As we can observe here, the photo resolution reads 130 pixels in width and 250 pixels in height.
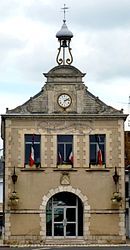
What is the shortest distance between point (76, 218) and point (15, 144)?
5179 millimetres

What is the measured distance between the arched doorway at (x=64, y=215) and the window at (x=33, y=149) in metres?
2.20

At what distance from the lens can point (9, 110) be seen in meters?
42.2

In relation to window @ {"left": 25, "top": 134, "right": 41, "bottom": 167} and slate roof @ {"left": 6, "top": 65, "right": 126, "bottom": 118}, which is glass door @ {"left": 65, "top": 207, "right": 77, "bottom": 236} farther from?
slate roof @ {"left": 6, "top": 65, "right": 126, "bottom": 118}

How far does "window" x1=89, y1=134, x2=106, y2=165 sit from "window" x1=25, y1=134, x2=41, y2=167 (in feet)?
9.35

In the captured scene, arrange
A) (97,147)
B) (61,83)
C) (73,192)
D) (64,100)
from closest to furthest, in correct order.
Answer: (73,192)
(97,147)
(61,83)
(64,100)

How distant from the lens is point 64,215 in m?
42.2

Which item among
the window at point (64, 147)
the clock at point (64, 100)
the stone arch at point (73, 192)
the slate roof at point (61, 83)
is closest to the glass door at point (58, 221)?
the stone arch at point (73, 192)

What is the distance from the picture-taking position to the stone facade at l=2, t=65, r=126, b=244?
136 feet

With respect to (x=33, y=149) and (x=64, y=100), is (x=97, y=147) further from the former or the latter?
(x=33, y=149)

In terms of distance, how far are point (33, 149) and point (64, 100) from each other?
3.15 meters

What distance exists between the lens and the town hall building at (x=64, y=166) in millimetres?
41500

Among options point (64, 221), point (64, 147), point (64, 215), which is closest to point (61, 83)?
point (64, 147)

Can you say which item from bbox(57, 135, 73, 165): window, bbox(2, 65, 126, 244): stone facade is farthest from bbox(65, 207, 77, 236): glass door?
bbox(57, 135, 73, 165): window

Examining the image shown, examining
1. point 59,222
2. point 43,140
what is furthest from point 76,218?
point 43,140
